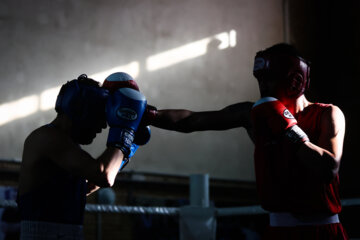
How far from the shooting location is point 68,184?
1682mm

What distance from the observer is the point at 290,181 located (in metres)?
1.70

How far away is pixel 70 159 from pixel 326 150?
2.68 feet

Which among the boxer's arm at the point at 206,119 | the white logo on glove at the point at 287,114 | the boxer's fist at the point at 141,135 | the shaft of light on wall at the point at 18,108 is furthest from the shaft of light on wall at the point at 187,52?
the white logo on glove at the point at 287,114

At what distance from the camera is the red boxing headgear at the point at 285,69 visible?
1770 mm

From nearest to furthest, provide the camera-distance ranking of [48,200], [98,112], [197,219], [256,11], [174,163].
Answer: [48,200]
[98,112]
[197,219]
[174,163]
[256,11]

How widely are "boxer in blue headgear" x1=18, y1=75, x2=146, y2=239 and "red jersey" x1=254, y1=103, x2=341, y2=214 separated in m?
0.46

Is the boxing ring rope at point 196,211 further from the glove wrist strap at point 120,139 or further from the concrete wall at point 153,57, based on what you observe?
the concrete wall at point 153,57

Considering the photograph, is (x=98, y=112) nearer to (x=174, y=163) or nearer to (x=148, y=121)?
(x=148, y=121)

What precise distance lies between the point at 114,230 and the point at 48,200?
3700 mm

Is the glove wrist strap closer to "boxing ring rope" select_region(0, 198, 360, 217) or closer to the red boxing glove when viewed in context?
the red boxing glove

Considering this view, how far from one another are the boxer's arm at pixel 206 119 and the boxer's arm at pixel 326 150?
38 cm

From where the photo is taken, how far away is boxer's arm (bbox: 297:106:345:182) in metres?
1.59

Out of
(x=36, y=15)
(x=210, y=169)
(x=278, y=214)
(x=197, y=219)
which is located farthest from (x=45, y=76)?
(x=278, y=214)

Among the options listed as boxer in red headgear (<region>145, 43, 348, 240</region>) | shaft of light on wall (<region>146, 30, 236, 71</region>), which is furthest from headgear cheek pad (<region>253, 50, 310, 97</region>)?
shaft of light on wall (<region>146, 30, 236, 71</region>)
